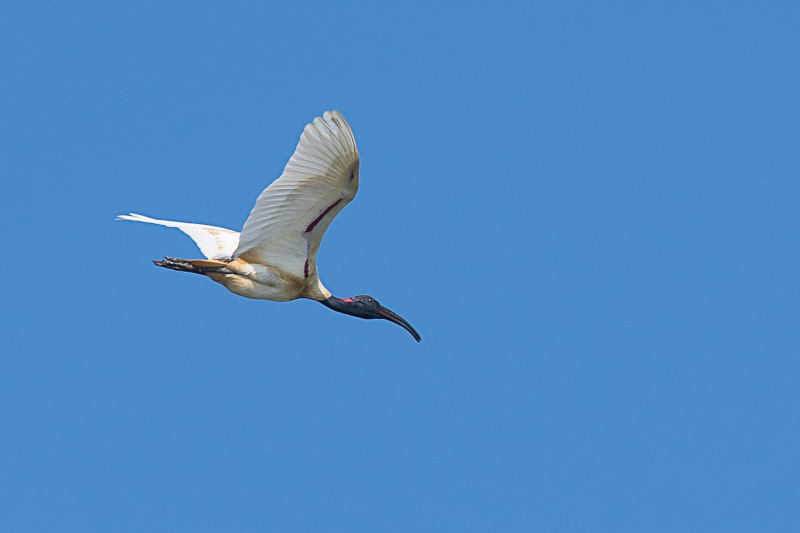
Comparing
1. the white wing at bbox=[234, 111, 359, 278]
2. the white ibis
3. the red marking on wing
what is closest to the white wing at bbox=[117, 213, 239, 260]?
the white ibis

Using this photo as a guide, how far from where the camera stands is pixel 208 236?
1413cm

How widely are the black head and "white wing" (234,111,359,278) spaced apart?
1067mm

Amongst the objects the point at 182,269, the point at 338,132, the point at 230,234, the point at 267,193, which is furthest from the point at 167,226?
the point at 338,132

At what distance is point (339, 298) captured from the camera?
1462 cm

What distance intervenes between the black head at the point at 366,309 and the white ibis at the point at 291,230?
0.17 feet

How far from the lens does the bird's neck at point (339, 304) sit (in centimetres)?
1447

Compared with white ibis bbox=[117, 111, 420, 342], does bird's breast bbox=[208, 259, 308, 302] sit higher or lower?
lower

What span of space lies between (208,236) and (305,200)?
212 centimetres

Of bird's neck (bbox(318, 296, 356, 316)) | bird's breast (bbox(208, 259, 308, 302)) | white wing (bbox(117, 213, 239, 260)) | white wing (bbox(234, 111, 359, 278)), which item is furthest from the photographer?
bird's neck (bbox(318, 296, 356, 316))

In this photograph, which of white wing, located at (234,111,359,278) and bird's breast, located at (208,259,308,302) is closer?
white wing, located at (234,111,359,278)

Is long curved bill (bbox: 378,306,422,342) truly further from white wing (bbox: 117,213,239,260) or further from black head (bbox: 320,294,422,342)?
white wing (bbox: 117,213,239,260)

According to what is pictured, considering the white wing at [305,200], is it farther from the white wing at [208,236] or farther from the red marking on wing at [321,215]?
the white wing at [208,236]

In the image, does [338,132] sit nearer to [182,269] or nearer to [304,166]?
[304,166]

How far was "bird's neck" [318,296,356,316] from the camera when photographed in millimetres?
14469
